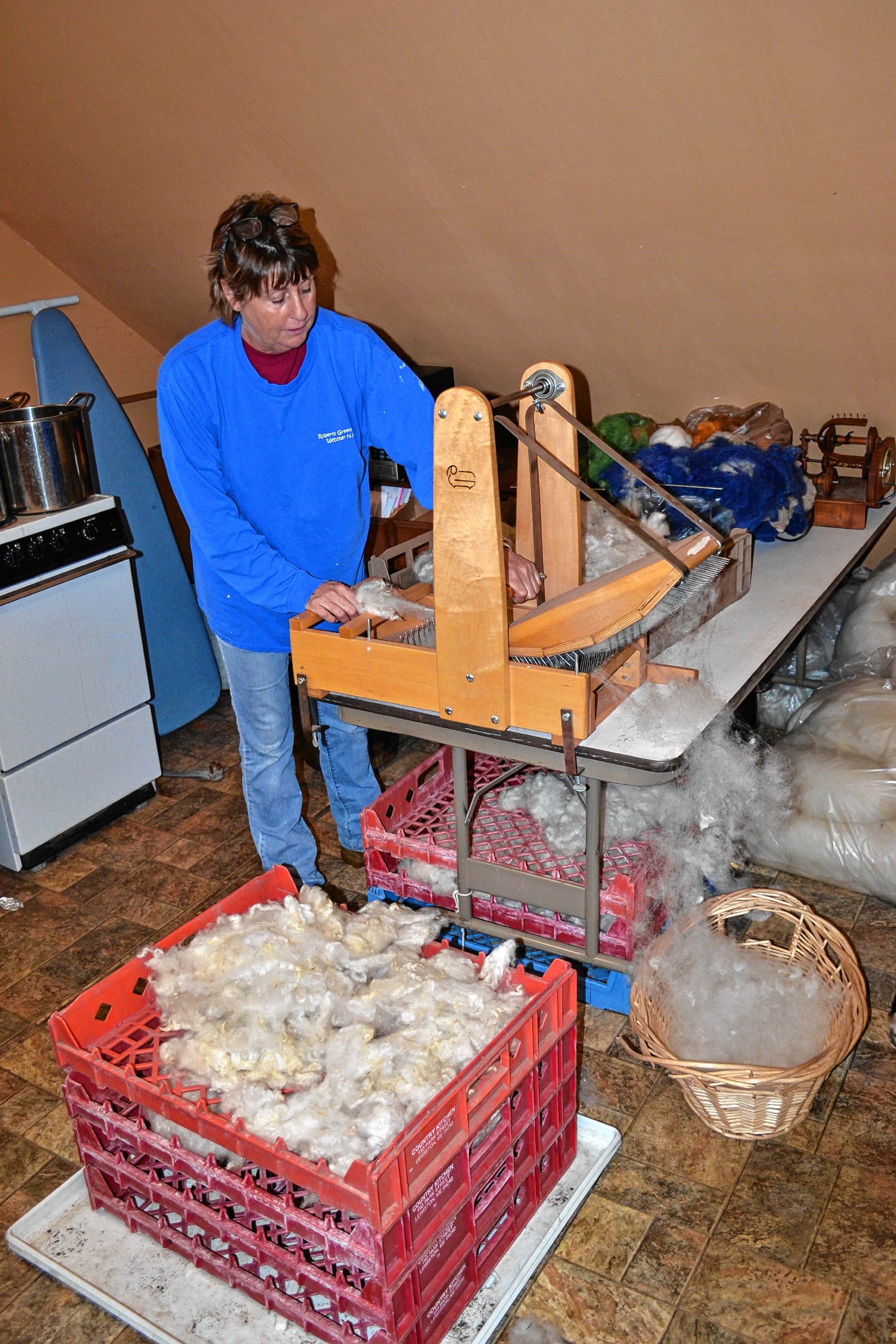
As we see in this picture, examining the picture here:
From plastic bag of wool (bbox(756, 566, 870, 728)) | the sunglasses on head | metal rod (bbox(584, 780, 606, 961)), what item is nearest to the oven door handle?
the sunglasses on head

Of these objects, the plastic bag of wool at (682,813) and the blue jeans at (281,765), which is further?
the blue jeans at (281,765)

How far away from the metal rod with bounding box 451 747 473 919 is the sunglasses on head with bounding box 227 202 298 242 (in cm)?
102

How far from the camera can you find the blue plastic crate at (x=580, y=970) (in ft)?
7.38

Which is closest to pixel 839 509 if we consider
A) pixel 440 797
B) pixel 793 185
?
pixel 793 185

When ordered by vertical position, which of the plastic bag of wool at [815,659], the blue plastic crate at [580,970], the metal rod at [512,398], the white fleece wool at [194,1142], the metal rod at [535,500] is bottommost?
the blue plastic crate at [580,970]

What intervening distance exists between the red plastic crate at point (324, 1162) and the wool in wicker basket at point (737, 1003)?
1.14 feet

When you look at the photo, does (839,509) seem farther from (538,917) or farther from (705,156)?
(538,917)

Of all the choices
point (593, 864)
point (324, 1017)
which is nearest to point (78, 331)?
point (593, 864)

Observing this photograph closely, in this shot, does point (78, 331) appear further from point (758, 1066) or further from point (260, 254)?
point (758, 1066)

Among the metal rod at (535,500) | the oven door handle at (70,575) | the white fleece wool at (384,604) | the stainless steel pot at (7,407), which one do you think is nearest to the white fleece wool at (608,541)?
the metal rod at (535,500)

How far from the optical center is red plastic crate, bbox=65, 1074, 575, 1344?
4.83 ft

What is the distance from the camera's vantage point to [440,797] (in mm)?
2670

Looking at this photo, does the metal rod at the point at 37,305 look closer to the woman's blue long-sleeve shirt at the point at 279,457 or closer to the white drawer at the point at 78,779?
the white drawer at the point at 78,779

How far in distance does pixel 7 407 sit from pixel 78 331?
4.04 ft
